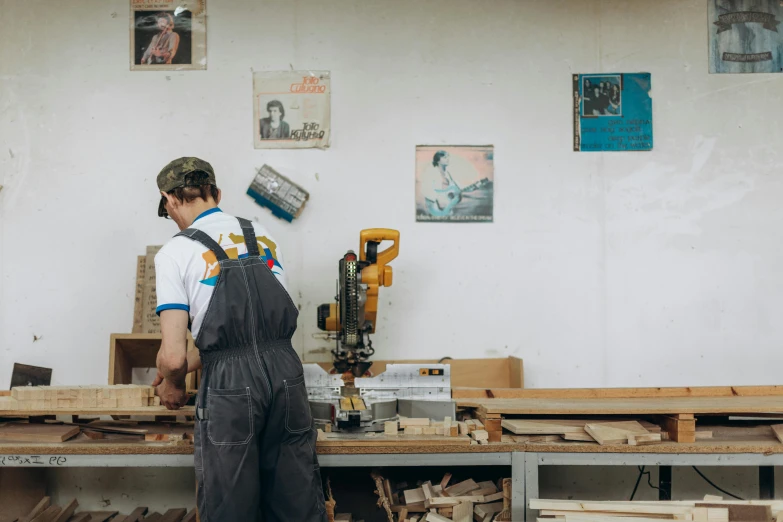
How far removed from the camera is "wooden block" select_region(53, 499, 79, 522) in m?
2.95

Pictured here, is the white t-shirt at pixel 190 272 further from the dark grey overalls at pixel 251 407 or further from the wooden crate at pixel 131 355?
the wooden crate at pixel 131 355

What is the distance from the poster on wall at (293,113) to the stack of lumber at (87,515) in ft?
5.50

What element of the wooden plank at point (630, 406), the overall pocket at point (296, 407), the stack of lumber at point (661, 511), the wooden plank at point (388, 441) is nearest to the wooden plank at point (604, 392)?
the wooden plank at point (630, 406)

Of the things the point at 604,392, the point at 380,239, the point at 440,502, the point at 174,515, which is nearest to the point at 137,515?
the point at 174,515

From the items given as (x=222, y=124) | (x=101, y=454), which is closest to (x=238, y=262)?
(x=101, y=454)

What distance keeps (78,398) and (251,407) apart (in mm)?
727

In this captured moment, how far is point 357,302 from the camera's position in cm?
261

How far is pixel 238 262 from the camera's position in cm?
210

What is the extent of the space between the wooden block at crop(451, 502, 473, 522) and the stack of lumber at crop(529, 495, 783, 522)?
12.0 inches

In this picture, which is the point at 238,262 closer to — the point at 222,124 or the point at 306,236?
the point at 306,236

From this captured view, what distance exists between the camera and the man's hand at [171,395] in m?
2.24

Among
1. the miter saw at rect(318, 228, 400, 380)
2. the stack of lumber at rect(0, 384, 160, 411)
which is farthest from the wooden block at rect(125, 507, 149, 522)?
the miter saw at rect(318, 228, 400, 380)

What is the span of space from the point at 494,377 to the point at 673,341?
85 cm

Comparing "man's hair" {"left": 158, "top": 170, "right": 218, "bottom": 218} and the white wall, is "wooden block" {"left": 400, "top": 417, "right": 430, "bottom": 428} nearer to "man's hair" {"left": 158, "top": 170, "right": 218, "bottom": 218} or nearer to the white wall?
the white wall
